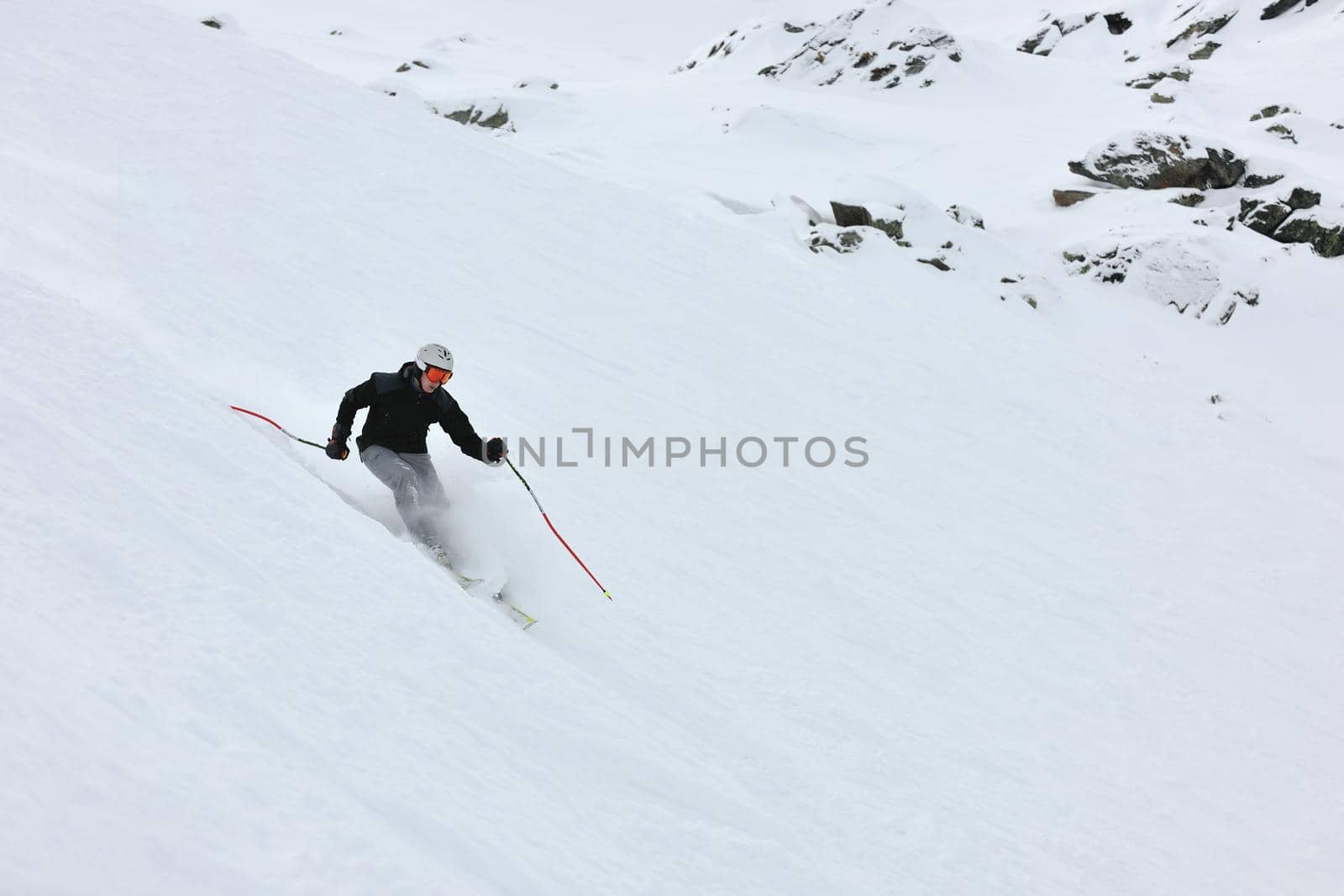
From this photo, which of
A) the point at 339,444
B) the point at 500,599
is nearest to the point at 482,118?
the point at 339,444

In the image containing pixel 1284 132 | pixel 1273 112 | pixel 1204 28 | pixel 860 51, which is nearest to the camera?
pixel 1284 132

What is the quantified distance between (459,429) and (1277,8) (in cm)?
4086

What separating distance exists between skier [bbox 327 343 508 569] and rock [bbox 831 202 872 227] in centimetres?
1174

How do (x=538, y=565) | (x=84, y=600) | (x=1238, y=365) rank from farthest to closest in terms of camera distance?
(x=1238, y=365) → (x=538, y=565) → (x=84, y=600)

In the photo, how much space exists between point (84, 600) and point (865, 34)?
113ft

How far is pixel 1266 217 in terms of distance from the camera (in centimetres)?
1773

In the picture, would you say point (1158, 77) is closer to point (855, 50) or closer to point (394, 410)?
point (855, 50)

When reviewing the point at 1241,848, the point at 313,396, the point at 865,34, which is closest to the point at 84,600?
the point at 313,396

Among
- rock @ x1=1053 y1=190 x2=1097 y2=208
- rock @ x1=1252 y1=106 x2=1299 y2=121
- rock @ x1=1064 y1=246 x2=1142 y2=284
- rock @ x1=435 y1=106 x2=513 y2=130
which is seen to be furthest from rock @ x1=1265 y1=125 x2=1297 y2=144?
rock @ x1=435 y1=106 x2=513 y2=130

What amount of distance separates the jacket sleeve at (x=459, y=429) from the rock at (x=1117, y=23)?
4508 cm

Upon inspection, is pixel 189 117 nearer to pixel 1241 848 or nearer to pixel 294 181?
pixel 294 181

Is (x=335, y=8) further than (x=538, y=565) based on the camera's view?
Yes

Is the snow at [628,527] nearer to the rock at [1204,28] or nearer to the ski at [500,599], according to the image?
the ski at [500,599]

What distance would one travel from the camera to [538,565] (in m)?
6.91
